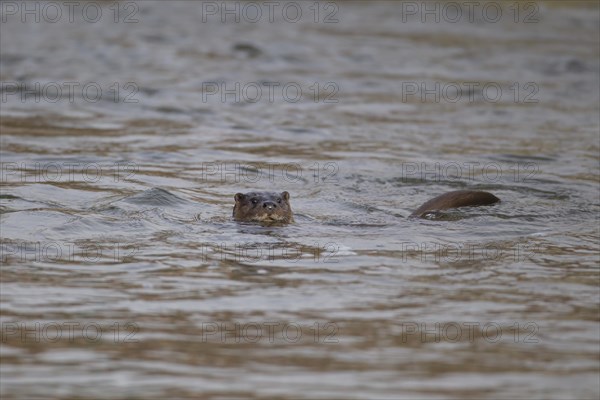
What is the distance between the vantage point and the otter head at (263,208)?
9547 mm

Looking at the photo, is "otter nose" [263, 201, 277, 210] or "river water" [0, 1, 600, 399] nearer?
"river water" [0, 1, 600, 399]

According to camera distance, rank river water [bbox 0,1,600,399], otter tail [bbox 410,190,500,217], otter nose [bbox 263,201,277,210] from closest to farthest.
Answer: river water [bbox 0,1,600,399] < otter nose [bbox 263,201,277,210] < otter tail [bbox 410,190,500,217]

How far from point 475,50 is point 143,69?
620 cm

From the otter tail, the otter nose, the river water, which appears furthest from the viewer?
the otter tail

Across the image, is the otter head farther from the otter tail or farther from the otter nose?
the otter tail

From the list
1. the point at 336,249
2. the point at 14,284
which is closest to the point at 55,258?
the point at 14,284

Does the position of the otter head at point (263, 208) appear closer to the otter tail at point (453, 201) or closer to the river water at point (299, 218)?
the river water at point (299, 218)

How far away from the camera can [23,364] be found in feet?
18.8

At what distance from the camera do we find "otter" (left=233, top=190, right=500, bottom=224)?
956cm

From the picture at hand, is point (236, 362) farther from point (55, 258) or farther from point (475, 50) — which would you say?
point (475, 50)

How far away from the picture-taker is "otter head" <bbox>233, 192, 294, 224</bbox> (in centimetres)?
955

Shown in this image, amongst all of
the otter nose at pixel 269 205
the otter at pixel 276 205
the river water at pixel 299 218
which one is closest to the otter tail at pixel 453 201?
the otter at pixel 276 205

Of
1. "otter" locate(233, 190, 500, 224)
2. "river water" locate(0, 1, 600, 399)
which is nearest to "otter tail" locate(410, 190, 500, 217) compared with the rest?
"otter" locate(233, 190, 500, 224)

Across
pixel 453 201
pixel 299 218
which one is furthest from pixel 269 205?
pixel 453 201
